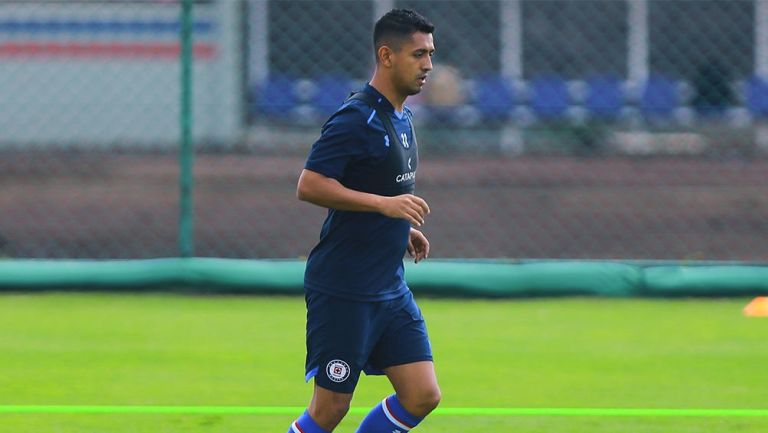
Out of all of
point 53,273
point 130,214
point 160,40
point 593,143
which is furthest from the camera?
point 593,143

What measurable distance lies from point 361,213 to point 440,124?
12865 millimetres

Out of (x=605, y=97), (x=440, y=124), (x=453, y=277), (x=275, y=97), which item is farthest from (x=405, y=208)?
(x=605, y=97)

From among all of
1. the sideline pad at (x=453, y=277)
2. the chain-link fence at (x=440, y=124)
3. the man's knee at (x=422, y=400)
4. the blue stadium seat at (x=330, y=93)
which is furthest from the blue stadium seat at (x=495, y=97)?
the man's knee at (x=422, y=400)

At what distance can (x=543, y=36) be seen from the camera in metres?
17.8

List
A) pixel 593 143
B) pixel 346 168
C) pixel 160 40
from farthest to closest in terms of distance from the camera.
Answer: pixel 593 143 → pixel 160 40 → pixel 346 168

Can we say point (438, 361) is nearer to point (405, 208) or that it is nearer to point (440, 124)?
point (405, 208)

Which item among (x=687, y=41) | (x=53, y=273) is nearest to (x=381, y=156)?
(x=53, y=273)

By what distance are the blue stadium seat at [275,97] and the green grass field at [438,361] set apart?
5074 millimetres

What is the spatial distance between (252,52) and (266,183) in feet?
6.49

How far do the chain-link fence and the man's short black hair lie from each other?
249 inches

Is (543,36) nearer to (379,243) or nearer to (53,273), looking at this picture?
(53,273)

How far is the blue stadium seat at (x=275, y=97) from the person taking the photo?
13.8m

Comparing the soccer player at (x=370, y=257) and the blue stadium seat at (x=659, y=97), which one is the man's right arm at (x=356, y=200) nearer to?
the soccer player at (x=370, y=257)

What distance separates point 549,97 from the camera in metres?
18.4
